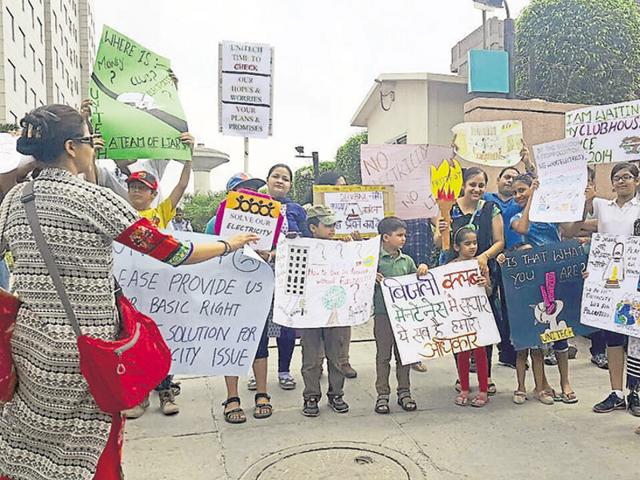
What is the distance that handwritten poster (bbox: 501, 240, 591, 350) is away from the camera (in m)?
4.21

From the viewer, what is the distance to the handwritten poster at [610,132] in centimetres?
414

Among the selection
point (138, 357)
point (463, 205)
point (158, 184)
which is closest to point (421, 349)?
point (463, 205)

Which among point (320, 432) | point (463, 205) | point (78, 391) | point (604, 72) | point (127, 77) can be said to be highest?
point (604, 72)

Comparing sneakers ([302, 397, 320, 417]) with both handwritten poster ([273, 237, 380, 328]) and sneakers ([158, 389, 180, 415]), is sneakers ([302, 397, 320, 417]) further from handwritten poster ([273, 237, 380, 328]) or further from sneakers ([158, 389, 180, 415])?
sneakers ([158, 389, 180, 415])

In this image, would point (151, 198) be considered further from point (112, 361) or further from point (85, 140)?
point (112, 361)

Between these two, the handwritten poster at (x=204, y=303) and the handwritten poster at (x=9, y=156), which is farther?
the handwritten poster at (x=204, y=303)

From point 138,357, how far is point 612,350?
130 inches

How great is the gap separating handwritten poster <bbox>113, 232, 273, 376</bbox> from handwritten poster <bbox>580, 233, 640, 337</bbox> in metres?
2.13

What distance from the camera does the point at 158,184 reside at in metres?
4.10

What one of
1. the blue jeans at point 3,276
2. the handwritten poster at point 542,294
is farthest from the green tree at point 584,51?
the blue jeans at point 3,276

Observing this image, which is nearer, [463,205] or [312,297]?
[312,297]

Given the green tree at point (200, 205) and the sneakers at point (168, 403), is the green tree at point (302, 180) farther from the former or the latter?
the sneakers at point (168, 403)

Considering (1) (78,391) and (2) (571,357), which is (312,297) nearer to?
(1) (78,391)

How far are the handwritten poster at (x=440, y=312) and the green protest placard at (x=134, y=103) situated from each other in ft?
5.55
